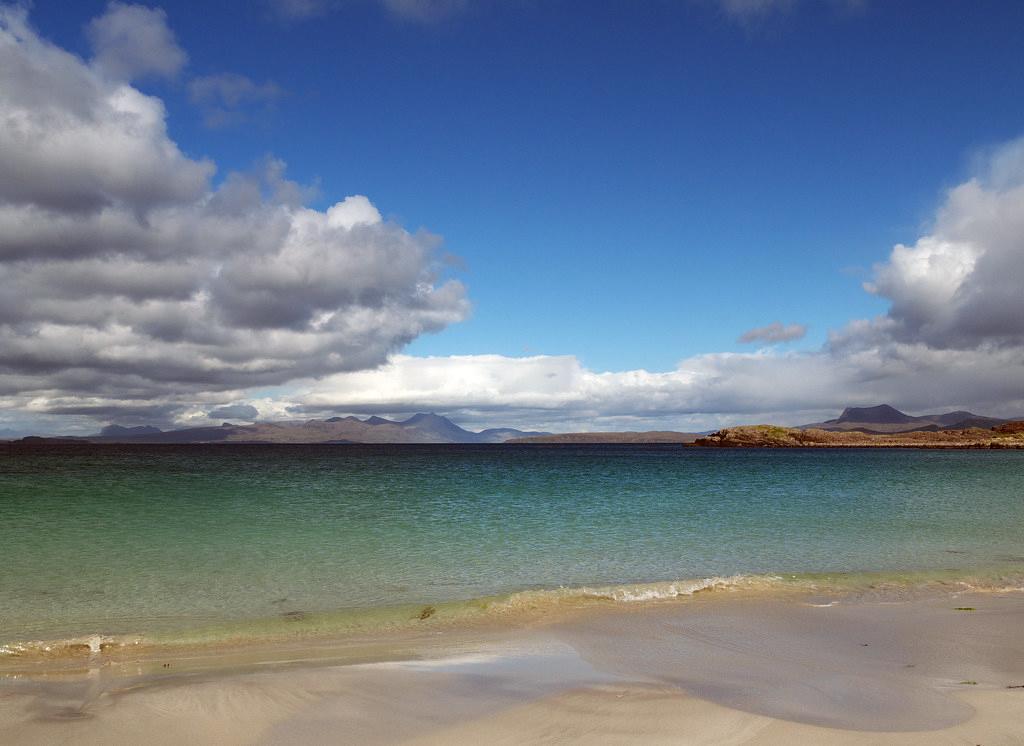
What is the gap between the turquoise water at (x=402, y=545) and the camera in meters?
14.3

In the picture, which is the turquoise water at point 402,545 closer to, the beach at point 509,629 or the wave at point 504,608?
the beach at point 509,629

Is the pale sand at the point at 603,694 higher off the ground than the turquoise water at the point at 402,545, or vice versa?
the pale sand at the point at 603,694

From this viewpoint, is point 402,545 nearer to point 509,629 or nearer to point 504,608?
point 504,608

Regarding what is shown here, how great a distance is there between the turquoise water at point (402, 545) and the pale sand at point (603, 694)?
4165 millimetres

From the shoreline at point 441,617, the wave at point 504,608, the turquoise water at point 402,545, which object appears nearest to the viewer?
the shoreline at point 441,617

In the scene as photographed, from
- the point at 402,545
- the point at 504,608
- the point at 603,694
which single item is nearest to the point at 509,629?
the point at 504,608

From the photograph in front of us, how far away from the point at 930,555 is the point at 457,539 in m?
15.2

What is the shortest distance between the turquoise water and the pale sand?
4.17m

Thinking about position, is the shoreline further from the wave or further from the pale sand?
the pale sand

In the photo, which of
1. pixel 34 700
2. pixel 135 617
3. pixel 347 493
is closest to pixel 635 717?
pixel 34 700

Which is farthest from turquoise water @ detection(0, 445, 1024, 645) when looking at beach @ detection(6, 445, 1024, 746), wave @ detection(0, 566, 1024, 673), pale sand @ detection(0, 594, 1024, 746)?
pale sand @ detection(0, 594, 1024, 746)

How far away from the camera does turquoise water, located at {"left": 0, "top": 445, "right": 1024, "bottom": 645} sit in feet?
47.0

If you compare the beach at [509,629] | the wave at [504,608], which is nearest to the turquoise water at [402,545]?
the beach at [509,629]

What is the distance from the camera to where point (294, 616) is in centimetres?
1296
